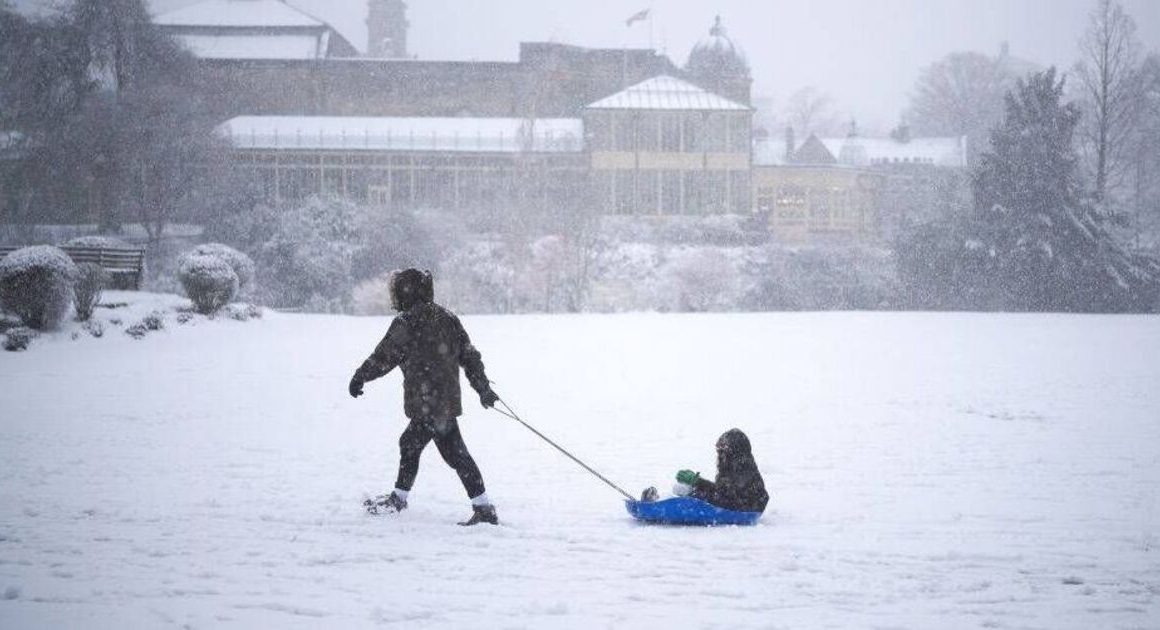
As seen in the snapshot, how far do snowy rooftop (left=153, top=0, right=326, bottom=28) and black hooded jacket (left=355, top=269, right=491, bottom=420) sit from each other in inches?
2049

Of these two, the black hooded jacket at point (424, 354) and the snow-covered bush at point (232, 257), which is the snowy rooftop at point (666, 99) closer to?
the snow-covered bush at point (232, 257)

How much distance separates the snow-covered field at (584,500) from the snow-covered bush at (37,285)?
5.63 ft

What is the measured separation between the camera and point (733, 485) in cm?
570

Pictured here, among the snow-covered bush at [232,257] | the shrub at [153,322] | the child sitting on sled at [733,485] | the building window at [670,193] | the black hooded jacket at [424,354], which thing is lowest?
the child sitting on sled at [733,485]

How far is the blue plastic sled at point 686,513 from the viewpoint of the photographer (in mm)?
5633

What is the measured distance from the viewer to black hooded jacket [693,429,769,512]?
5.69 m

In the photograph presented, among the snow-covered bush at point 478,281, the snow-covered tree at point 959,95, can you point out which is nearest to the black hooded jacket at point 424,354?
the snow-covered bush at point 478,281

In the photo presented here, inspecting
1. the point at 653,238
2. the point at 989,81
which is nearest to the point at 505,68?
the point at 653,238

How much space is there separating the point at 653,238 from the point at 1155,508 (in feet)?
99.1

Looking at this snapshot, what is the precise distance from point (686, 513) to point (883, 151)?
4963 centimetres

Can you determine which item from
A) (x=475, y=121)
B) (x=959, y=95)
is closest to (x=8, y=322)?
(x=475, y=121)

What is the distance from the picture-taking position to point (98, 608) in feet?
12.8

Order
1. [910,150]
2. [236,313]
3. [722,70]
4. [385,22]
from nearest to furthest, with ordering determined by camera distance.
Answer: [236,313] → [910,150] → [722,70] → [385,22]

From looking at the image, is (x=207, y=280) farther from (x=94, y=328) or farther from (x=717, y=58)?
(x=717, y=58)
